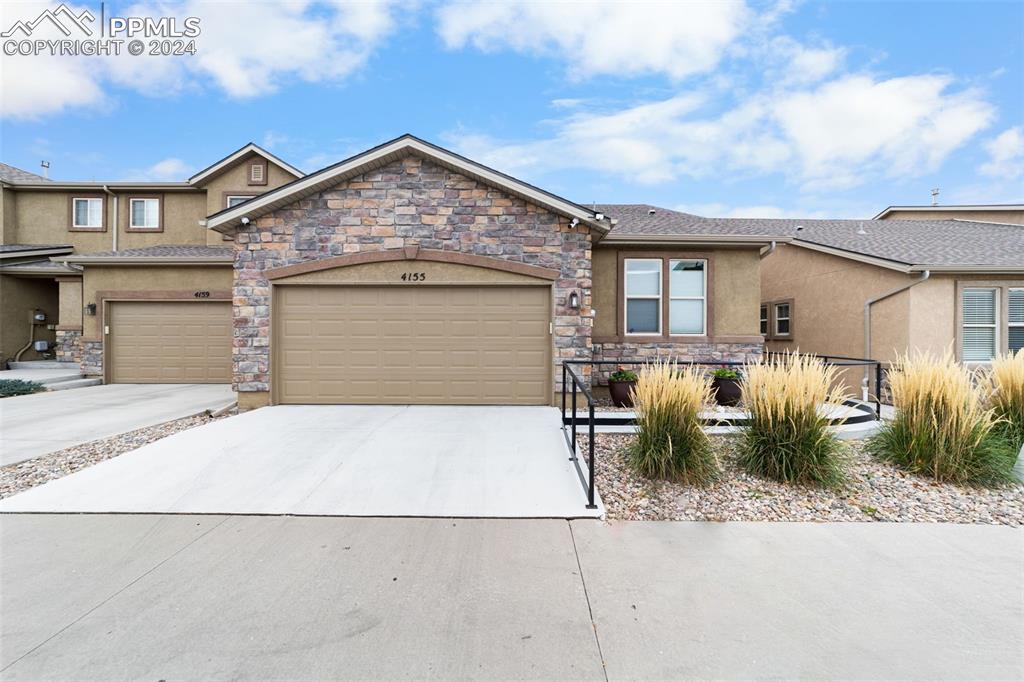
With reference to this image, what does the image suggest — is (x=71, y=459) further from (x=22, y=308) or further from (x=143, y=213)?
(x=22, y=308)

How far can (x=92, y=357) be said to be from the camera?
1146cm

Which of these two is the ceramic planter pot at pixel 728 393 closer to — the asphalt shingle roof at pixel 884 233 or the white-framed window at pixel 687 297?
the white-framed window at pixel 687 297

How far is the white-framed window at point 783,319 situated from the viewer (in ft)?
41.5

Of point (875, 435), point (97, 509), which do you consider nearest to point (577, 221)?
point (875, 435)

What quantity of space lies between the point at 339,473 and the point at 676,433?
3.59 meters

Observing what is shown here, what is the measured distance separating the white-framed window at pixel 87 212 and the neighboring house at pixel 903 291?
20.6m

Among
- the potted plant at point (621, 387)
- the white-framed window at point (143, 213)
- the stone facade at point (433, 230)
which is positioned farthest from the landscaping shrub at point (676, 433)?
the white-framed window at point (143, 213)

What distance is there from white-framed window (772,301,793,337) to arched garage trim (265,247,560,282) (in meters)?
8.37

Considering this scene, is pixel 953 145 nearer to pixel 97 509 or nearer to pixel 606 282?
pixel 606 282

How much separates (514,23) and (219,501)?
31.3 ft

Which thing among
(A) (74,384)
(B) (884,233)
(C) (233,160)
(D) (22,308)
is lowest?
(A) (74,384)

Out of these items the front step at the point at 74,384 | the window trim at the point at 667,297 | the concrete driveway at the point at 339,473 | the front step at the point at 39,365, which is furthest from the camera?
the front step at the point at 39,365

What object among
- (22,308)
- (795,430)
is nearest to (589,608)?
(795,430)

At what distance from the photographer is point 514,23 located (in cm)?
894
